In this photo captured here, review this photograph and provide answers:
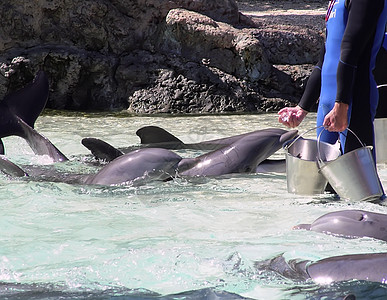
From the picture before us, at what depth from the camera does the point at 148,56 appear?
11023 millimetres

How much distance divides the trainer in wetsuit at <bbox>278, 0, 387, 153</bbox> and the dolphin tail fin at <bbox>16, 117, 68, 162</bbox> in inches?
97.9

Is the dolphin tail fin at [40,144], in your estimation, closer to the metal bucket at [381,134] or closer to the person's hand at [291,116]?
the person's hand at [291,116]

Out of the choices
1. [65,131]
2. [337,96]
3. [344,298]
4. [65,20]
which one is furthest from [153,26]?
[344,298]

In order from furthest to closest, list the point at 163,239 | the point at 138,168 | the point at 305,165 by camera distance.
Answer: the point at 138,168, the point at 305,165, the point at 163,239

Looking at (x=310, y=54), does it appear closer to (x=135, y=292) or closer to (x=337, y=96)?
(x=337, y=96)

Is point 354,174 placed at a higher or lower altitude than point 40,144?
higher

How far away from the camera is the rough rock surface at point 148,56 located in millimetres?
10664

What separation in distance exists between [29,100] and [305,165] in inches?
140

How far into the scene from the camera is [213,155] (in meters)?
5.50

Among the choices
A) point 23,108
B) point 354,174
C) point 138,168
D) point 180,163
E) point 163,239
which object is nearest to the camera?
point 163,239

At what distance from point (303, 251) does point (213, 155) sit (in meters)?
2.37

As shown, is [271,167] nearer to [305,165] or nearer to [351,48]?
[305,165]

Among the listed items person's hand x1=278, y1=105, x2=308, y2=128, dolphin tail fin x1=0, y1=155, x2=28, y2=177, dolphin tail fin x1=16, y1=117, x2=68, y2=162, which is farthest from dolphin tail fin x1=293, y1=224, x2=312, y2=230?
dolphin tail fin x1=16, y1=117, x2=68, y2=162

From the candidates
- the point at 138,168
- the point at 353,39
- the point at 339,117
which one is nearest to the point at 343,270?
the point at 339,117
